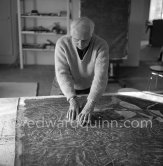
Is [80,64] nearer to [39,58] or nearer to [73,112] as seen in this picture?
[73,112]

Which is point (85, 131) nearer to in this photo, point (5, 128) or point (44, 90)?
point (5, 128)

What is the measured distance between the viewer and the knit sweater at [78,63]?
1.72 m

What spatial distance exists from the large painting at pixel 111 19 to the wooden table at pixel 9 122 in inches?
96.2

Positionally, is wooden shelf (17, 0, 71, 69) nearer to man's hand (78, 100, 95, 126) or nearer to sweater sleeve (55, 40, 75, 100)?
sweater sleeve (55, 40, 75, 100)

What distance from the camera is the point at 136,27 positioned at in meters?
5.07

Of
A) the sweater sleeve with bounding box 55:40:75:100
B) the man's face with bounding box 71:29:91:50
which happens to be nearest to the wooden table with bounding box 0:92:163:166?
the sweater sleeve with bounding box 55:40:75:100

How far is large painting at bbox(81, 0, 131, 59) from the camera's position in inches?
167

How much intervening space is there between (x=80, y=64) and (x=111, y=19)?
2710mm

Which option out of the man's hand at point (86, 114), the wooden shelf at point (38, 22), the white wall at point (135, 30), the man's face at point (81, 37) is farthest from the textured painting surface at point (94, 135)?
the white wall at point (135, 30)

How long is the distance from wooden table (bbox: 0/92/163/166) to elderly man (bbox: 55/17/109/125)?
1.12 feet

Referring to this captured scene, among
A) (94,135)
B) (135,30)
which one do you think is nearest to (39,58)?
(135,30)

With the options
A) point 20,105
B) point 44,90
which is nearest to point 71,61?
point 20,105

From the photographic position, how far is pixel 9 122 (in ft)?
5.12

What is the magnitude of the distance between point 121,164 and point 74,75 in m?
0.85
